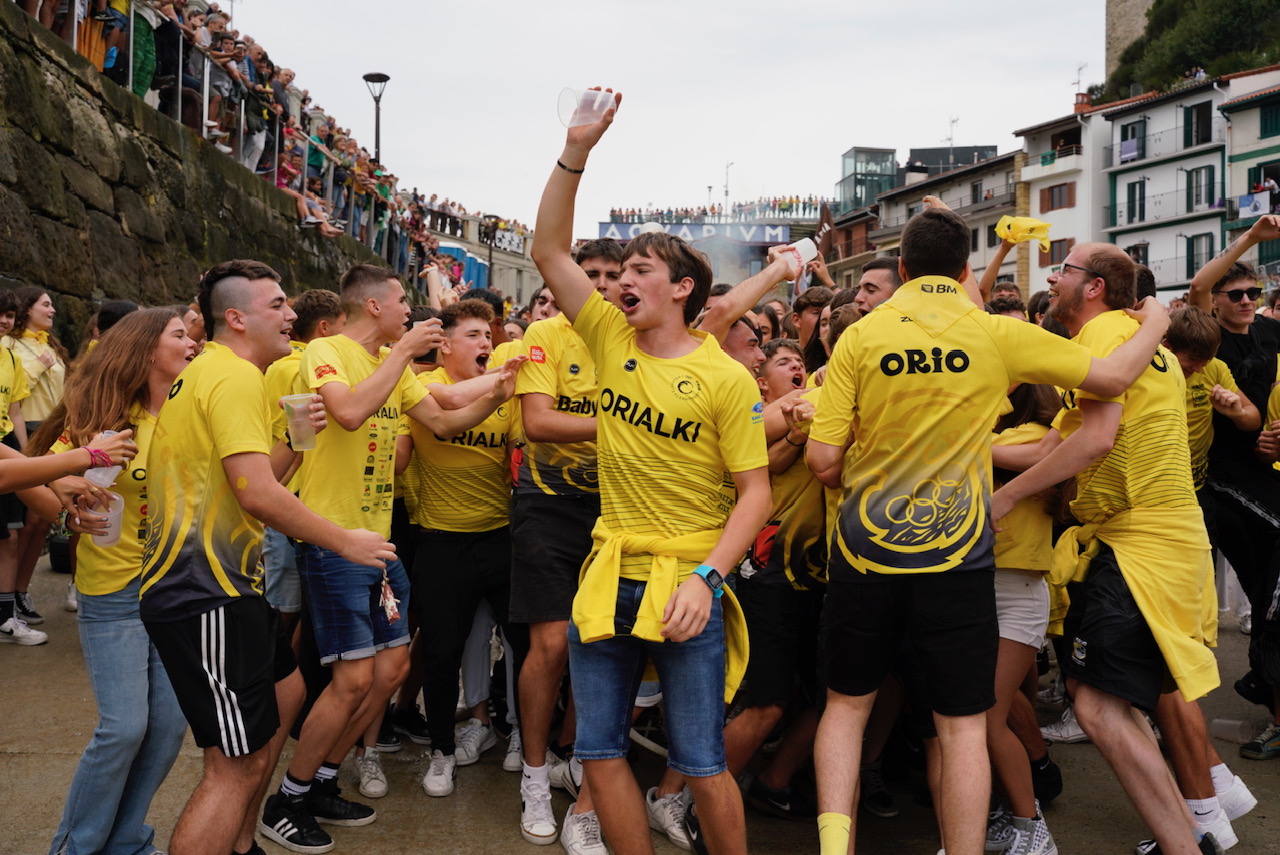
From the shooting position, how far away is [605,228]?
2457 inches

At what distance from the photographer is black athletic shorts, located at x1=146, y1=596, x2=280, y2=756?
314 centimetres

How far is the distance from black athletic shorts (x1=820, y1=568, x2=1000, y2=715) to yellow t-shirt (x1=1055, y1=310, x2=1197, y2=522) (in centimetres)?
86

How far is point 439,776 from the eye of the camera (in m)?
4.50

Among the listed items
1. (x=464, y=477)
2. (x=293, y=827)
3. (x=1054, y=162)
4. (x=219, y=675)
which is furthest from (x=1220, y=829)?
(x=1054, y=162)

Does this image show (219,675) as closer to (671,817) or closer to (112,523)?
(112,523)

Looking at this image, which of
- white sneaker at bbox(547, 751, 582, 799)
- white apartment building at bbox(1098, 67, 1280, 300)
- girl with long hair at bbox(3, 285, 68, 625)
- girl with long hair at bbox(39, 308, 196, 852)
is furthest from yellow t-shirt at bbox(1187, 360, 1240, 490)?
white apartment building at bbox(1098, 67, 1280, 300)

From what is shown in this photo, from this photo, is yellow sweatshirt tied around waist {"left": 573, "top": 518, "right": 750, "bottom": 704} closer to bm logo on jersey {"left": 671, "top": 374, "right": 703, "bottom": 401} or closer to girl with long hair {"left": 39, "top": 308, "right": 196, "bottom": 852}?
bm logo on jersey {"left": 671, "top": 374, "right": 703, "bottom": 401}

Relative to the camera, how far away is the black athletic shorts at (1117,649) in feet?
11.8

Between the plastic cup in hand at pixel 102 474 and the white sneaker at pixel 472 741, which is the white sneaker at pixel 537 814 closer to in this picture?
the white sneaker at pixel 472 741

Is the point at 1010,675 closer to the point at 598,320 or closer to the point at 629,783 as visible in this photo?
the point at 629,783

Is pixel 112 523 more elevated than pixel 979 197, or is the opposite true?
pixel 979 197

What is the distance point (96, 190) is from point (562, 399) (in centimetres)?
767

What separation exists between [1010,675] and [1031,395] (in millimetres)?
1073

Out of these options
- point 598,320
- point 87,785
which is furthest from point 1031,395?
point 87,785
